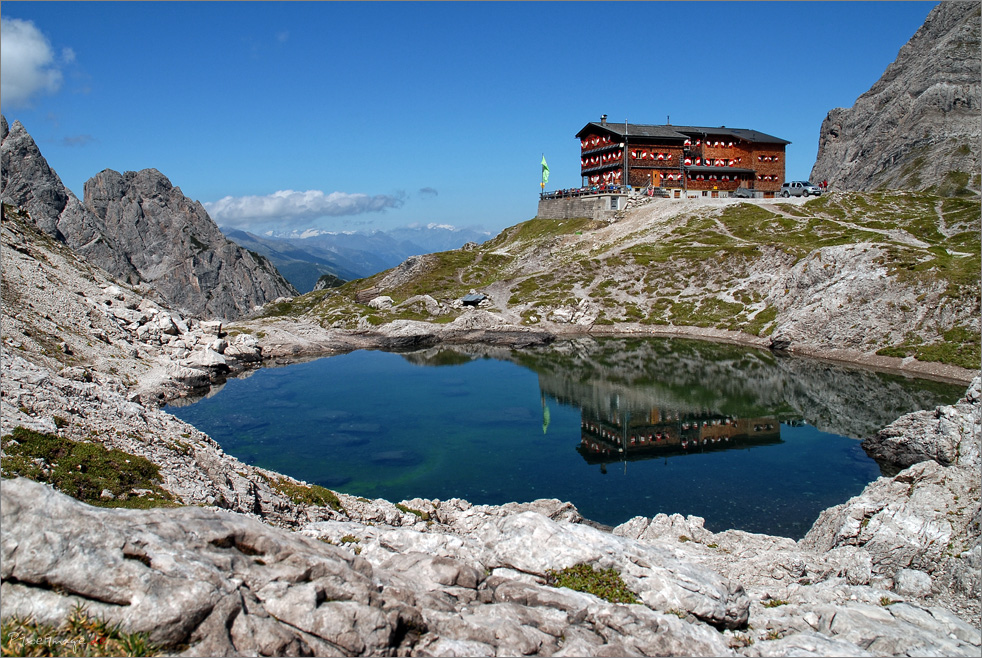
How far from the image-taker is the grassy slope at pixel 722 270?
308 ft

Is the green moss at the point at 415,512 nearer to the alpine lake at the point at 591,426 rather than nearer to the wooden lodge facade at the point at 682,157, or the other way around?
the alpine lake at the point at 591,426

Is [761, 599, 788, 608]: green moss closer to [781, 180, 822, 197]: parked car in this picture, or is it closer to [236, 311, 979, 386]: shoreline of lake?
[236, 311, 979, 386]: shoreline of lake

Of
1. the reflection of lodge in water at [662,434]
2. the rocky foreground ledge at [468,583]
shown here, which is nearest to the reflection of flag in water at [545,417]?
the reflection of lodge in water at [662,434]

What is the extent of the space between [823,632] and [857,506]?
644 inches

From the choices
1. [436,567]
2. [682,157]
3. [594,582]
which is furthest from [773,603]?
[682,157]

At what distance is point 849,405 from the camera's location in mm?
75938

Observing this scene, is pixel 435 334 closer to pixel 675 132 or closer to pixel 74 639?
pixel 675 132

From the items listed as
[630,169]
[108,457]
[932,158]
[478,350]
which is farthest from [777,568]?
[932,158]

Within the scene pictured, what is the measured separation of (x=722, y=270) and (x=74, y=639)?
124607mm

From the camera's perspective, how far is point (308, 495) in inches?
1437

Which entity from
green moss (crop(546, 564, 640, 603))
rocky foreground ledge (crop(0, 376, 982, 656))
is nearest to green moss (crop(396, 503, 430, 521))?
rocky foreground ledge (crop(0, 376, 982, 656))

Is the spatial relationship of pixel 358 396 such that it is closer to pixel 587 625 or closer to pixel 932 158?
pixel 587 625

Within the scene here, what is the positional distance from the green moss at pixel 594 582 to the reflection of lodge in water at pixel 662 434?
1461 inches

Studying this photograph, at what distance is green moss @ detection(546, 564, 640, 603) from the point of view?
22.1 m
